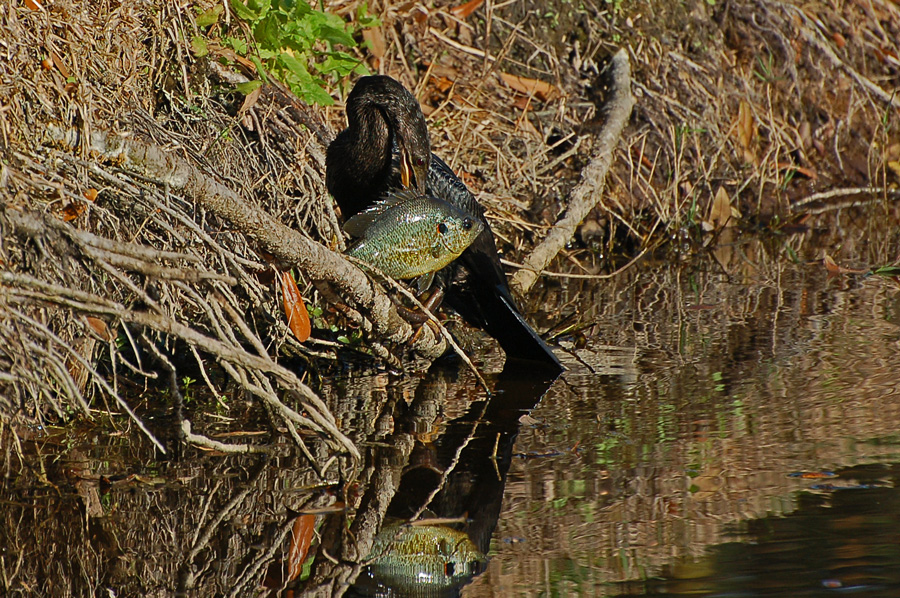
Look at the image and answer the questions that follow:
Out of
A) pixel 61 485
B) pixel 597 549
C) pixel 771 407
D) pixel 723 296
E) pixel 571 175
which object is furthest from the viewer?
pixel 571 175

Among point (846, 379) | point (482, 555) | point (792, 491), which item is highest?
point (846, 379)

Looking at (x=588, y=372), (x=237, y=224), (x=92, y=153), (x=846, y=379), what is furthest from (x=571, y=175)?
(x=92, y=153)

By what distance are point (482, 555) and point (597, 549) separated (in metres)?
0.29

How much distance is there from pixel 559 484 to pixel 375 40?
12.9 ft

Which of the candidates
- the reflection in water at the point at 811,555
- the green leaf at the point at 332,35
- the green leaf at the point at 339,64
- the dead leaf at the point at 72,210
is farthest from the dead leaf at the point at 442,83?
the reflection in water at the point at 811,555

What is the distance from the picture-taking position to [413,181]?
13.6 ft

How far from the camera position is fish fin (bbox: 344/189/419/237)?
3685 mm

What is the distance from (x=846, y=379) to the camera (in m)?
3.68

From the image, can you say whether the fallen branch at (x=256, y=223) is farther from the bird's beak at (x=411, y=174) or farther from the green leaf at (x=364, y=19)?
the green leaf at (x=364, y=19)

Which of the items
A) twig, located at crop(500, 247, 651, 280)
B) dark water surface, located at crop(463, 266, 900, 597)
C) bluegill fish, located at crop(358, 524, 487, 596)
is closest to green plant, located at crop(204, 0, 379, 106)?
twig, located at crop(500, 247, 651, 280)

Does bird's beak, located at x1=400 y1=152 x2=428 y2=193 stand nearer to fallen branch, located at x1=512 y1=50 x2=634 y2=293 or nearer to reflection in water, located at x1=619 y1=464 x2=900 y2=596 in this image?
fallen branch, located at x1=512 y1=50 x2=634 y2=293

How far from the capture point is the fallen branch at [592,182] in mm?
4906

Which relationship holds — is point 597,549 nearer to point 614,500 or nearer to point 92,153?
point 614,500

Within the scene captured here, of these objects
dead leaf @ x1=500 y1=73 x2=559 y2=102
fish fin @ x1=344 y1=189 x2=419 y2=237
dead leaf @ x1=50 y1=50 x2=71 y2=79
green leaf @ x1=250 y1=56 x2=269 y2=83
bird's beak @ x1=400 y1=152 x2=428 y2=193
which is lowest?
fish fin @ x1=344 y1=189 x2=419 y2=237
